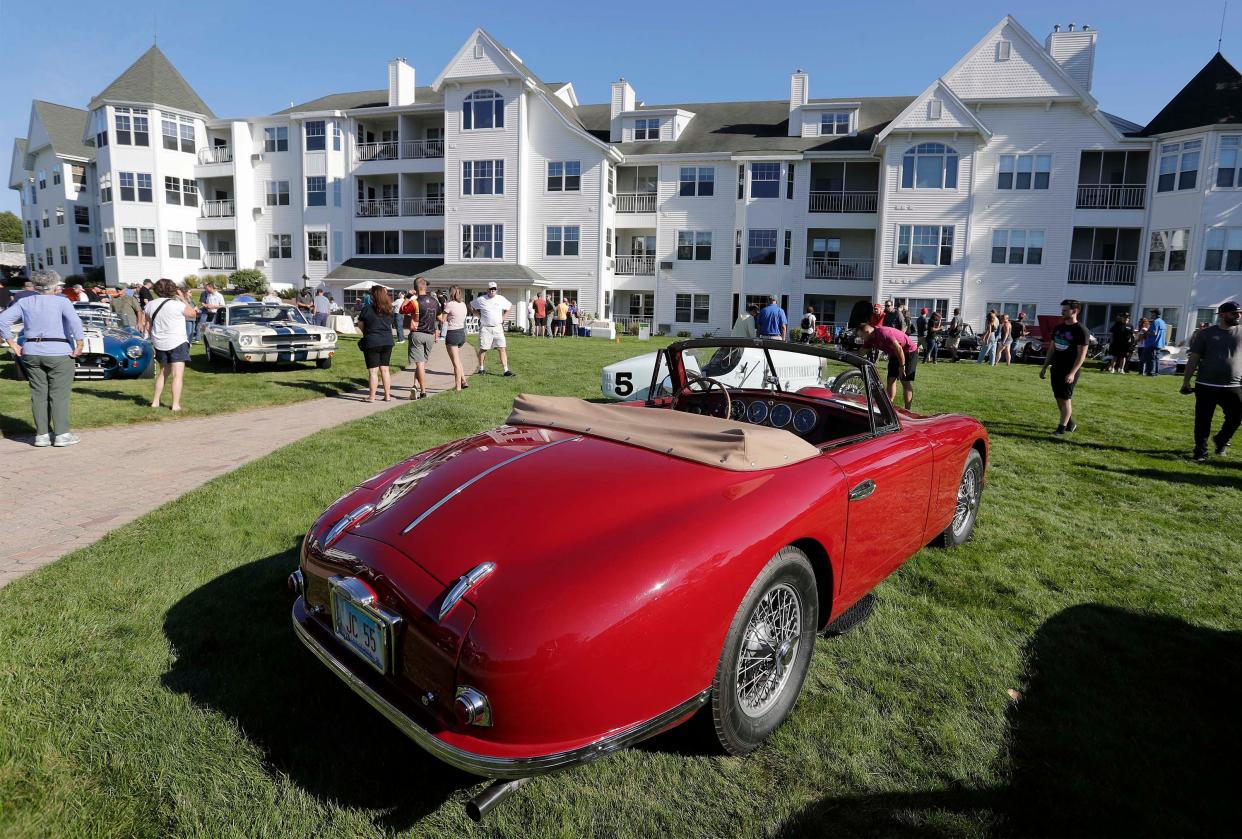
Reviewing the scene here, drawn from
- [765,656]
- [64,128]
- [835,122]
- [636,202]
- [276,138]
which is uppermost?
[64,128]

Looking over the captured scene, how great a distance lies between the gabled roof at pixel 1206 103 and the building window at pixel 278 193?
4364cm

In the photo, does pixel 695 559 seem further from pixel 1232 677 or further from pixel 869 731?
pixel 1232 677

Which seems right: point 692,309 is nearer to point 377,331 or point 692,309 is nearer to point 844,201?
point 844,201

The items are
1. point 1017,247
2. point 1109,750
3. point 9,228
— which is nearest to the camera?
point 1109,750

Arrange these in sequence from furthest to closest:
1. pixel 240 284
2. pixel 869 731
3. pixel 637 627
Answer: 1. pixel 240 284
2. pixel 869 731
3. pixel 637 627

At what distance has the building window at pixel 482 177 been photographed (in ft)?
119

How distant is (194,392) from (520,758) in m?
11.9

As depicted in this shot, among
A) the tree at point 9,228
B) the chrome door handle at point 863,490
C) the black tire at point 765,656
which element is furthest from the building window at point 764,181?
the tree at point 9,228

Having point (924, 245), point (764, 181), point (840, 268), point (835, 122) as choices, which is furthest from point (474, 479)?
point (835, 122)

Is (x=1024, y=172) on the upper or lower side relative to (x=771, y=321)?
upper

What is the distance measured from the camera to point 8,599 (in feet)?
12.7

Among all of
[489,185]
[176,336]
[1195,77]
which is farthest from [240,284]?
[1195,77]

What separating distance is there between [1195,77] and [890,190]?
13409mm

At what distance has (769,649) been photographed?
283cm
